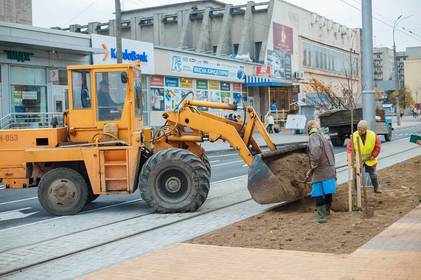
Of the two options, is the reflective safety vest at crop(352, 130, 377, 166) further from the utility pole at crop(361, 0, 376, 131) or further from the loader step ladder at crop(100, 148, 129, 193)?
the loader step ladder at crop(100, 148, 129, 193)

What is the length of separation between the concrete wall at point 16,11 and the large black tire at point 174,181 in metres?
23.7

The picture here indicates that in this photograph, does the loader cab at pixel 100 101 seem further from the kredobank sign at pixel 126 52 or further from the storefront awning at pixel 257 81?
the storefront awning at pixel 257 81

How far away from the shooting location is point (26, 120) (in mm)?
27375

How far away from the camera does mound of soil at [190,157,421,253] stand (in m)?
8.20

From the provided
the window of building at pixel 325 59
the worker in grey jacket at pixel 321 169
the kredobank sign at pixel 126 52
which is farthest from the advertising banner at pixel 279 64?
the worker in grey jacket at pixel 321 169

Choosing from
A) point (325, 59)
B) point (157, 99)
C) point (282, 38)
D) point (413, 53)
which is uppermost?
point (413, 53)

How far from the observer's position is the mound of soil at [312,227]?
820 cm

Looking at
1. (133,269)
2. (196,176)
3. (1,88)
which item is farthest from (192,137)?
(1,88)

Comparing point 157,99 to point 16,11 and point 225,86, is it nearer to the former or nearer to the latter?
point 16,11

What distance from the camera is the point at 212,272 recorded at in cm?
689

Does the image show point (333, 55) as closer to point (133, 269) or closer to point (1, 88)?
point (1, 88)

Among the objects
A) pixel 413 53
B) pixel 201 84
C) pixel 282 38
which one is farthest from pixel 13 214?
pixel 413 53

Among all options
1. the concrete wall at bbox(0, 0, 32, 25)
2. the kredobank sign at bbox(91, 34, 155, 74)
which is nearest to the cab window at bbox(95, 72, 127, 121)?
the kredobank sign at bbox(91, 34, 155, 74)

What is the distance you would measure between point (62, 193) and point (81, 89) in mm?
2153
